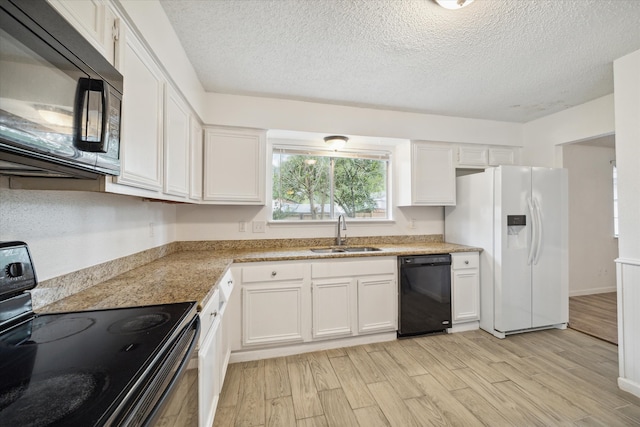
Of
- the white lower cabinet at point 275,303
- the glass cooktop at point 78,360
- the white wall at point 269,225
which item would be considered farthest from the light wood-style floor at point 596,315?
the glass cooktop at point 78,360

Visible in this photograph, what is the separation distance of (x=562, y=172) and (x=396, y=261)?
204 cm

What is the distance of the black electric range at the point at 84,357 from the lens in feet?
1.63

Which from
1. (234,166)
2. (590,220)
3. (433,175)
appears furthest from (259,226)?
(590,220)

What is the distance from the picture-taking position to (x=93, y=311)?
1.01 m

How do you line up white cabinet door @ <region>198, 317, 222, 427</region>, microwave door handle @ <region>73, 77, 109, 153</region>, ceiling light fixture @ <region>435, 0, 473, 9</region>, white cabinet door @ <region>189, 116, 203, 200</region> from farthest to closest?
white cabinet door @ <region>189, 116, 203, 200</region> → ceiling light fixture @ <region>435, 0, 473, 9</region> → white cabinet door @ <region>198, 317, 222, 427</region> → microwave door handle @ <region>73, 77, 109, 153</region>

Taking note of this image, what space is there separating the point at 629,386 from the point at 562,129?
2.54m

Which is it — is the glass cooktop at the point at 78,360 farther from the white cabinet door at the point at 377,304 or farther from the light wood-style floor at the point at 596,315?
the light wood-style floor at the point at 596,315

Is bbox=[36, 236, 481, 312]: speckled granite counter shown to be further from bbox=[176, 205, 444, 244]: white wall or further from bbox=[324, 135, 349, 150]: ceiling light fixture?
bbox=[324, 135, 349, 150]: ceiling light fixture

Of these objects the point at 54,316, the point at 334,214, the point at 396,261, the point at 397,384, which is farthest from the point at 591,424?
Result: the point at 54,316

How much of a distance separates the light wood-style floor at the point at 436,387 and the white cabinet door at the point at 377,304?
0.60 feet

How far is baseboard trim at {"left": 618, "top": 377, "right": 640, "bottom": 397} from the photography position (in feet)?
5.79

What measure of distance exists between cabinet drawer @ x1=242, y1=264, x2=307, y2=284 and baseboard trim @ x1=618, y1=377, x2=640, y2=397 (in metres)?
2.40

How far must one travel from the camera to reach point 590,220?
3.94 meters

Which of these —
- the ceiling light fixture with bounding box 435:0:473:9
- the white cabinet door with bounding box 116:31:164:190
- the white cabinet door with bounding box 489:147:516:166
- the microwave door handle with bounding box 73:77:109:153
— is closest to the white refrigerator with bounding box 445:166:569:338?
the white cabinet door with bounding box 489:147:516:166
